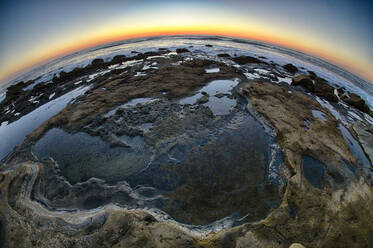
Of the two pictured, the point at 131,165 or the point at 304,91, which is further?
the point at 304,91

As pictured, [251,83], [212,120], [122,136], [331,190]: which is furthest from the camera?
[251,83]

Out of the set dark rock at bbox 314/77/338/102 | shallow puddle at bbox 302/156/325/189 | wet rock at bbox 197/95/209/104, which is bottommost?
shallow puddle at bbox 302/156/325/189

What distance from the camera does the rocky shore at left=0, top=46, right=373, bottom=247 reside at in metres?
4.52

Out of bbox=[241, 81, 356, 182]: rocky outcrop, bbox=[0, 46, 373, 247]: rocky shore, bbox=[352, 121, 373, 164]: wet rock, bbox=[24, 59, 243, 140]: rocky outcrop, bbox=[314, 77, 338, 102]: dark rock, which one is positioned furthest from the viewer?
bbox=[314, 77, 338, 102]: dark rock

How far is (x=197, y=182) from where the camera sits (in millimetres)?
6195

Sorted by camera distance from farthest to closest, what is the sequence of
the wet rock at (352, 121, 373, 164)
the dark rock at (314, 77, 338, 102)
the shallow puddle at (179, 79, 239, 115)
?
the dark rock at (314, 77, 338, 102)
the shallow puddle at (179, 79, 239, 115)
the wet rock at (352, 121, 373, 164)

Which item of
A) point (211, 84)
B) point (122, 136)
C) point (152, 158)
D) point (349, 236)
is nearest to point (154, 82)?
point (211, 84)

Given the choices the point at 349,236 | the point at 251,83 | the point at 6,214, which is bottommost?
the point at 6,214

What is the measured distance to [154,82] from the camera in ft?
47.4

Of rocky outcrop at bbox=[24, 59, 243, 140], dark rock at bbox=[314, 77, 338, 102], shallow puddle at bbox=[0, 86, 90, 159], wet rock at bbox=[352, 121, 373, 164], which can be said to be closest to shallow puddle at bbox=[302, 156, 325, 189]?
wet rock at bbox=[352, 121, 373, 164]

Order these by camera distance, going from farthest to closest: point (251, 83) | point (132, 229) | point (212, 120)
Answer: point (251, 83) → point (212, 120) → point (132, 229)

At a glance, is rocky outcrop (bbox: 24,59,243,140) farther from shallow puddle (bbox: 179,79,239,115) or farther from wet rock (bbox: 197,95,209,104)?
wet rock (bbox: 197,95,209,104)

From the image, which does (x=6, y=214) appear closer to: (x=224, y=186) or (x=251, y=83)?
(x=224, y=186)

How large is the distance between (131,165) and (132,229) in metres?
2.81
